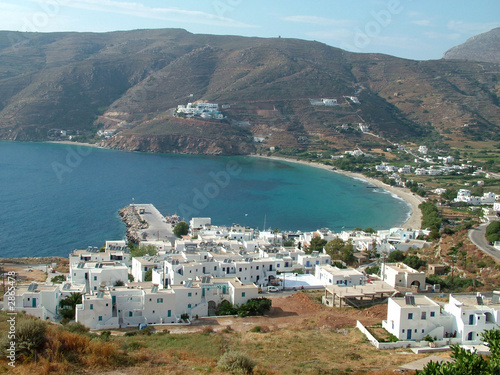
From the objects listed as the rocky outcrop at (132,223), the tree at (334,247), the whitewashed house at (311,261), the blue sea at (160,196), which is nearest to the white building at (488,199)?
the blue sea at (160,196)

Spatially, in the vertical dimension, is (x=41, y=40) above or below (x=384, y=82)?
above

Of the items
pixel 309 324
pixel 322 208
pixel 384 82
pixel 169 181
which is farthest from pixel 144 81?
pixel 309 324

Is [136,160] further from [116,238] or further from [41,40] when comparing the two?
[41,40]

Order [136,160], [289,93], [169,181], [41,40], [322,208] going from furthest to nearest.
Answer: [41,40] < [289,93] < [136,160] < [169,181] < [322,208]

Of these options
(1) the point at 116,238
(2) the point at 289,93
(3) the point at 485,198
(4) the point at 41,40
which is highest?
(4) the point at 41,40

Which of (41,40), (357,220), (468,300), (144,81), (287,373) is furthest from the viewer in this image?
(41,40)

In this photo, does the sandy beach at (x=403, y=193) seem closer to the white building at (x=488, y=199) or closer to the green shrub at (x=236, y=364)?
the white building at (x=488, y=199)

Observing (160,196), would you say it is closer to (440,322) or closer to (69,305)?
(69,305)

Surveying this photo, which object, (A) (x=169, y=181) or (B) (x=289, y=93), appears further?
(B) (x=289, y=93)

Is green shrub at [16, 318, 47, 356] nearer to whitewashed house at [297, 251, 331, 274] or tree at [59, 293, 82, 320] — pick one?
tree at [59, 293, 82, 320]
